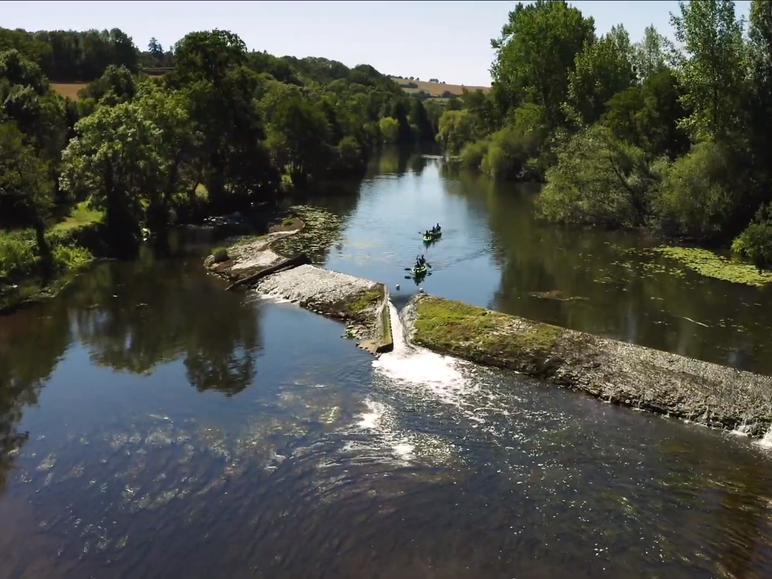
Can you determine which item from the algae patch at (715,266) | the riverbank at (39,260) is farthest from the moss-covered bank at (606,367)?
the riverbank at (39,260)

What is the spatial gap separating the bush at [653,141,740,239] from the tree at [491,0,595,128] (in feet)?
119

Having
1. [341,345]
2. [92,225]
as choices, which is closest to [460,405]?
[341,345]

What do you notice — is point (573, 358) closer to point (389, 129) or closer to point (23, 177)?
point (23, 177)

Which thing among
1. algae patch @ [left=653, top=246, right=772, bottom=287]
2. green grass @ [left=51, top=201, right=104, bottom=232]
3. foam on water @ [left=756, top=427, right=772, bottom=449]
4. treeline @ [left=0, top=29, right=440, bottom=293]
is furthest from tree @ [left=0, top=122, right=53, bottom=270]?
algae patch @ [left=653, top=246, right=772, bottom=287]

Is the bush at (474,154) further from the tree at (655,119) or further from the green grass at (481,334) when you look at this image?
the green grass at (481,334)

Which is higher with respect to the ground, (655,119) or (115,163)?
(655,119)

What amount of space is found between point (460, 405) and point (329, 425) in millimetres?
5127

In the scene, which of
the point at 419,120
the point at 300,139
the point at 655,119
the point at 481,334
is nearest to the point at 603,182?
the point at 655,119

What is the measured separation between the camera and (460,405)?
2566 centimetres

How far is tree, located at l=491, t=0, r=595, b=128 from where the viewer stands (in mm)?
86812

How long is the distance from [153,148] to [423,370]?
1325 inches

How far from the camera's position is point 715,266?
44.7 metres

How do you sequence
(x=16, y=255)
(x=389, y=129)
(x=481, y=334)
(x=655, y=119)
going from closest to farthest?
(x=481, y=334) < (x=16, y=255) < (x=655, y=119) < (x=389, y=129)

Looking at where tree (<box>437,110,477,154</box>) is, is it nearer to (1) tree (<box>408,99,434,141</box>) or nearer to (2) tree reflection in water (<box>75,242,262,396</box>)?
(1) tree (<box>408,99,434,141</box>)
